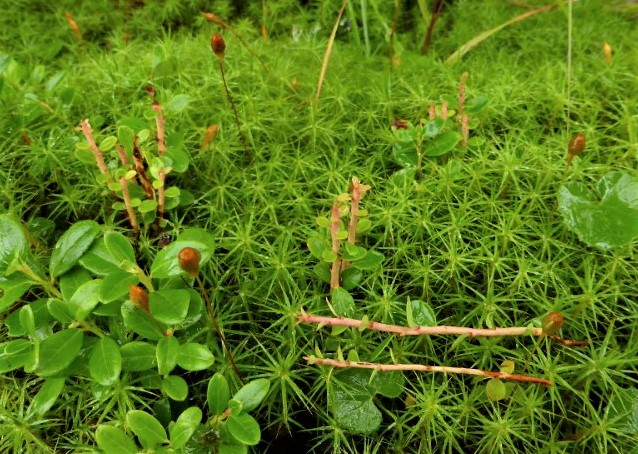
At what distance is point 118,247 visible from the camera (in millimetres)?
1204

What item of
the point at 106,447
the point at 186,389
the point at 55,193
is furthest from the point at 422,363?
the point at 55,193

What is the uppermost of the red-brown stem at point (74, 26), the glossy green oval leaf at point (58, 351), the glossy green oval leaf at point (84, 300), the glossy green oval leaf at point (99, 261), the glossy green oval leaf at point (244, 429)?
the red-brown stem at point (74, 26)

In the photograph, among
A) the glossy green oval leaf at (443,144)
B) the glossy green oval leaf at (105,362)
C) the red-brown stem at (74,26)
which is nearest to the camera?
the glossy green oval leaf at (105,362)

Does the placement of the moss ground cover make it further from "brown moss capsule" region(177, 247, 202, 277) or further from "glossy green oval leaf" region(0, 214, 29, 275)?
"brown moss capsule" region(177, 247, 202, 277)

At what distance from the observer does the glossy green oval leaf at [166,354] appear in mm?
1113

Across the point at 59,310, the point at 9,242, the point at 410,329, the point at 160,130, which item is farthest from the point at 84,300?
the point at 410,329

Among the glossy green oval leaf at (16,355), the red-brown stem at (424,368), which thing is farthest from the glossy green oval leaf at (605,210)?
the glossy green oval leaf at (16,355)

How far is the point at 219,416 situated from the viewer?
1.13 metres

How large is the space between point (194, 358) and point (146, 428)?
0.54ft

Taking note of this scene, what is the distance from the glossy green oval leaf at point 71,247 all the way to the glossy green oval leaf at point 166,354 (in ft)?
1.01

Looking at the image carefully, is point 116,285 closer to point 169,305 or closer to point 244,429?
point 169,305

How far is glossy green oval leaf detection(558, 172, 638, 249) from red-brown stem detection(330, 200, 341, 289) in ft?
2.07

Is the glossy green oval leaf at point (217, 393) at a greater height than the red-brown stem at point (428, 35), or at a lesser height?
lesser

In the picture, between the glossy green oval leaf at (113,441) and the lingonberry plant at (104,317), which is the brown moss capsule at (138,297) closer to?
the lingonberry plant at (104,317)
